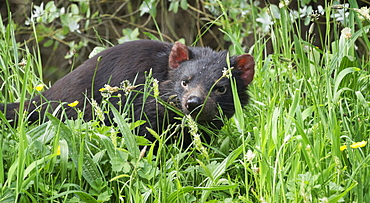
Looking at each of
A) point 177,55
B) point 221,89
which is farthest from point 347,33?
point 177,55

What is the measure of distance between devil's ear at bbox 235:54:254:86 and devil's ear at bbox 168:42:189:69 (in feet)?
1.14

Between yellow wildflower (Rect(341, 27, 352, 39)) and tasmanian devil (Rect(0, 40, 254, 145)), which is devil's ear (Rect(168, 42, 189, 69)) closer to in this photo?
tasmanian devil (Rect(0, 40, 254, 145))

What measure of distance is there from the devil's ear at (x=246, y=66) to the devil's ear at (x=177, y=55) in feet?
1.14

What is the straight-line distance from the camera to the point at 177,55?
13.1 feet

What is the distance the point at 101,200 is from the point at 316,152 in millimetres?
968

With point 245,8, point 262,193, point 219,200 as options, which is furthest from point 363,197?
point 245,8

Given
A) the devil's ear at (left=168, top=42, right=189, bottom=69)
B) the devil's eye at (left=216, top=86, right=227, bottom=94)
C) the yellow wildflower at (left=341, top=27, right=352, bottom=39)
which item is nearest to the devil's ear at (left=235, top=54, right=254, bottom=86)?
the devil's eye at (left=216, top=86, right=227, bottom=94)

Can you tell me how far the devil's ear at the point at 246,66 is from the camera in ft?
13.0

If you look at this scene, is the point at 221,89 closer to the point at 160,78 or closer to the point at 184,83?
the point at 184,83

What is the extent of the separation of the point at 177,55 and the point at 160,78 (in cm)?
19

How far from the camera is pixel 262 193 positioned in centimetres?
269

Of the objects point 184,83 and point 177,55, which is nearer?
point 184,83

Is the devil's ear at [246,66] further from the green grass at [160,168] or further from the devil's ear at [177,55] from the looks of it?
the green grass at [160,168]

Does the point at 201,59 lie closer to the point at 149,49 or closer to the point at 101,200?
the point at 149,49
